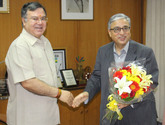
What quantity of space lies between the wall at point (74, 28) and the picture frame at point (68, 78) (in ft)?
1.06

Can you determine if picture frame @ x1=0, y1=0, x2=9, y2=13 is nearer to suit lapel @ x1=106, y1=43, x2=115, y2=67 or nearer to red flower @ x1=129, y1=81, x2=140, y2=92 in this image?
suit lapel @ x1=106, y1=43, x2=115, y2=67

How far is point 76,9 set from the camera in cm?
411

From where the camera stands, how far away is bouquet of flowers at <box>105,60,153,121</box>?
1.84 m

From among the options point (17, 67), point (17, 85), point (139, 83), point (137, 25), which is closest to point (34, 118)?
point (17, 85)

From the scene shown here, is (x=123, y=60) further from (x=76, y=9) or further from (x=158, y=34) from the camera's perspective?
(x=158, y=34)

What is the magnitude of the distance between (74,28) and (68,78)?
3.12 ft

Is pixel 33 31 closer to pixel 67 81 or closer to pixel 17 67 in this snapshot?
pixel 17 67

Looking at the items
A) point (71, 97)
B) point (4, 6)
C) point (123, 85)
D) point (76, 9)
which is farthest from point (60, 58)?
point (123, 85)

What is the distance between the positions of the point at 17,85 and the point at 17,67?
0.68ft

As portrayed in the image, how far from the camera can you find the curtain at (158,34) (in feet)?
14.5

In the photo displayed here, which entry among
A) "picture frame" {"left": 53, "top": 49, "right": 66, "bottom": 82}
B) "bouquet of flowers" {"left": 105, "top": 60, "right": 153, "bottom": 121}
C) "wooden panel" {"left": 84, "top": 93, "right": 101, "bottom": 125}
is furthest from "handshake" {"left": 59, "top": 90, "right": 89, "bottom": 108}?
"picture frame" {"left": 53, "top": 49, "right": 66, "bottom": 82}

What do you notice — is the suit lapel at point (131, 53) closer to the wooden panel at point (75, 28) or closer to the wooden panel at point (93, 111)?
the wooden panel at point (93, 111)

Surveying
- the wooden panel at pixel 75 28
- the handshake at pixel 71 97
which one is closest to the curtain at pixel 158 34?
the wooden panel at pixel 75 28

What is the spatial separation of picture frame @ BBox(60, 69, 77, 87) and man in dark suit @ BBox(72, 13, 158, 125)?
1.10 meters
